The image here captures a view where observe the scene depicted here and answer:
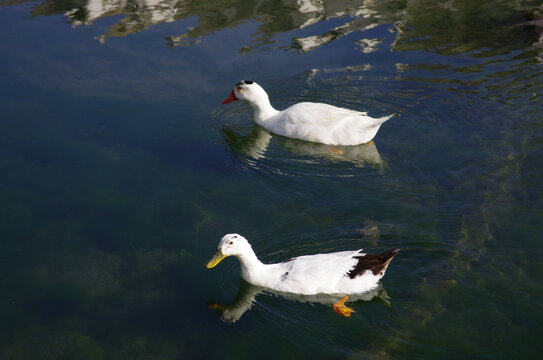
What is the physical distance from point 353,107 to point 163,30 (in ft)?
19.0

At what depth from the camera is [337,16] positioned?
48.4ft

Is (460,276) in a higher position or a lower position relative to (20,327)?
higher

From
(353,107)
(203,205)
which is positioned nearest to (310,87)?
(353,107)

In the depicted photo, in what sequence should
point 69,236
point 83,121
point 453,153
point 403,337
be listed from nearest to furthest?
point 403,337 → point 69,236 → point 453,153 → point 83,121

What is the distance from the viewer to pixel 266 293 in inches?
273

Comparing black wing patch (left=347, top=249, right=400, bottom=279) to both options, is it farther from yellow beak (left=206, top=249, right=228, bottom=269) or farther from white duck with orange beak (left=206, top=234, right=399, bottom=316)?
yellow beak (left=206, top=249, right=228, bottom=269)

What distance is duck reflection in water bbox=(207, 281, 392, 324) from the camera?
21.9 ft

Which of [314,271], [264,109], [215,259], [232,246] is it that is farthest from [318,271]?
[264,109]

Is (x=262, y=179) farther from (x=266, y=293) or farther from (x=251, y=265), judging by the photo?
(x=266, y=293)

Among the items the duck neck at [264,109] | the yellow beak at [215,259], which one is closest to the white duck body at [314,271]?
the yellow beak at [215,259]

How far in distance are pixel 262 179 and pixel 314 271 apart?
2.73 meters

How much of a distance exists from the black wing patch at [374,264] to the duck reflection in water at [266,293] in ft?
0.87

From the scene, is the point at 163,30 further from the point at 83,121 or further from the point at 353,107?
the point at 353,107

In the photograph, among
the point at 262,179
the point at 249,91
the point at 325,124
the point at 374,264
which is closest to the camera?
the point at 374,264
